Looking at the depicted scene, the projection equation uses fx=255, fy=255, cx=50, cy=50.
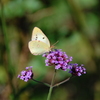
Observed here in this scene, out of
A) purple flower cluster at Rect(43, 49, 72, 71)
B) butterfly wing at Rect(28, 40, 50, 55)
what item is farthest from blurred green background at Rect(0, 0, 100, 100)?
purple flower cluster at Rect(43, 49, 72, 71)

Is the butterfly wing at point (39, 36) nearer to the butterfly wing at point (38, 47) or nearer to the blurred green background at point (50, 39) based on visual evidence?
the butterfly wing at point (38, 47)

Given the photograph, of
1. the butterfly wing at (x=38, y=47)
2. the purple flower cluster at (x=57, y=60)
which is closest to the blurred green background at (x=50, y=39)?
the butterfly wing at (x=38, y=47)

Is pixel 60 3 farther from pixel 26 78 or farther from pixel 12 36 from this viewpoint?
pixel 26 78

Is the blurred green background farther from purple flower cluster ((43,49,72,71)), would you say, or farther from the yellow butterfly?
purple flower cluster ((43,49,72,71))

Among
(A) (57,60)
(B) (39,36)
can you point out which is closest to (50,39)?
(B) (39,36)

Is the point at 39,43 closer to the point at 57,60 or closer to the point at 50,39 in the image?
the point at 57,60

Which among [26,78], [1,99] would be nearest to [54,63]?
[26,78]
